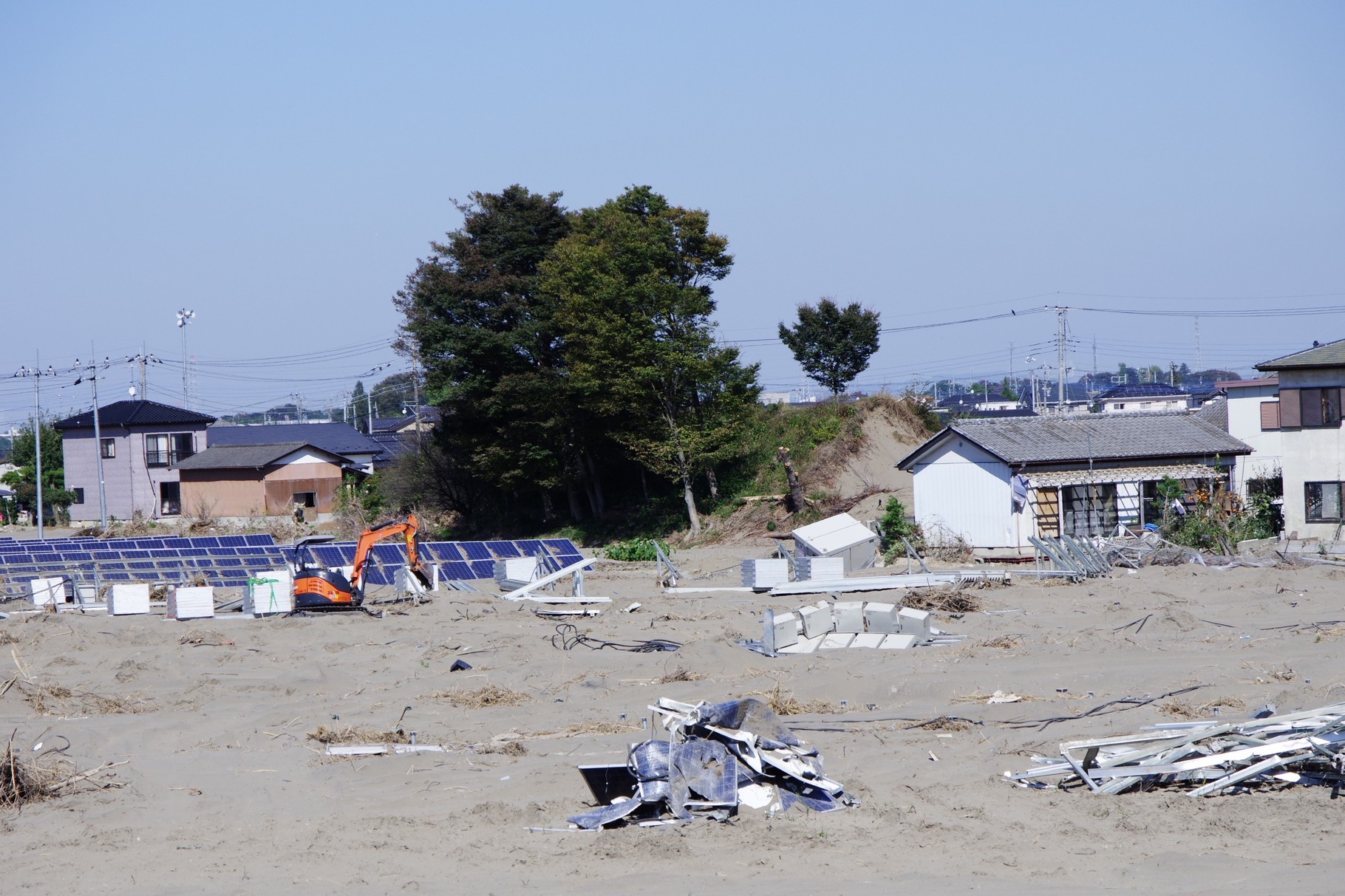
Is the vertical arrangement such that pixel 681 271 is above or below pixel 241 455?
above

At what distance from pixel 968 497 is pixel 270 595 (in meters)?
15.4

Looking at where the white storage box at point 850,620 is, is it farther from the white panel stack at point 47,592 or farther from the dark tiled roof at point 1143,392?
the dark tiled roof at point 1143,392

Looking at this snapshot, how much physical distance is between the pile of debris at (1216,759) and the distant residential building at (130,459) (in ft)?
148

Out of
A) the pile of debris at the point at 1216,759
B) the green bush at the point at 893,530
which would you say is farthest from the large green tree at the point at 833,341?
the pile of debris at the point at 1216,759

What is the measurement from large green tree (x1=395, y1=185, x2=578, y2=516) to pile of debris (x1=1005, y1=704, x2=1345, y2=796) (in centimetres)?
2617

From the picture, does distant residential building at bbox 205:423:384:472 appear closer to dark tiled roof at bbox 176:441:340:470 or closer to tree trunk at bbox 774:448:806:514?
dark tiled roof at bbox 176:441:340:470

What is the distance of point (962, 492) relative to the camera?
26.3 metres

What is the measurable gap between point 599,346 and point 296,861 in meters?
24.7

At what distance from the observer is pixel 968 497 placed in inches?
1032

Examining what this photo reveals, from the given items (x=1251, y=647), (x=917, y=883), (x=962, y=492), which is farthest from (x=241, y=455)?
(x=917, y=883)

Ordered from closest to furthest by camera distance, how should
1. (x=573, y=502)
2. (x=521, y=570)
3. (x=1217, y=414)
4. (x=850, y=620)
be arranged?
1. (x=850, y=620)
2. (x=521, y=570)
3. (x=573, y=502)
4. (x=1217, y=414)

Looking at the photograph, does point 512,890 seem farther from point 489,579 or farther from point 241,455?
point 241,455

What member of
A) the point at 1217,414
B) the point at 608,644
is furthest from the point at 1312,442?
the point at 608,644

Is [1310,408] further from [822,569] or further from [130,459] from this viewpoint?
[130,459]
